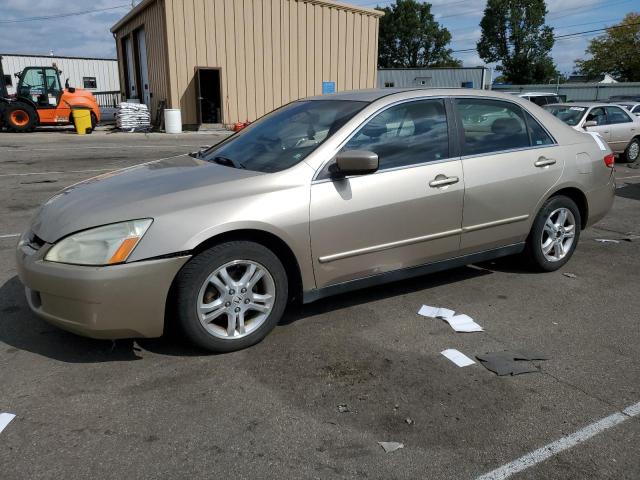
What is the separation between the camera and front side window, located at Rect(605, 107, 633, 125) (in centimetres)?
1298

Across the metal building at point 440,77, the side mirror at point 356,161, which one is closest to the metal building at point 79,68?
the metal building at point 440,77

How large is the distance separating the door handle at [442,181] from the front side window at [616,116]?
423 inches

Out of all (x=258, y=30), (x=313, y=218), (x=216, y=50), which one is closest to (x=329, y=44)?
(x=258, y=30)

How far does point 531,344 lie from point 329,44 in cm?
2317

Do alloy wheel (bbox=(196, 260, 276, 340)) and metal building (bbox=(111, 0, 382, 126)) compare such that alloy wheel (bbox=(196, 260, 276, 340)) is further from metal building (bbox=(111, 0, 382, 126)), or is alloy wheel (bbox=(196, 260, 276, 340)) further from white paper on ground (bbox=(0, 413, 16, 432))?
metal building (bbox=(111, 0, 382, 126))

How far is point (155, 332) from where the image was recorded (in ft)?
10.7

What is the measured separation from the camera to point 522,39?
75.6 m

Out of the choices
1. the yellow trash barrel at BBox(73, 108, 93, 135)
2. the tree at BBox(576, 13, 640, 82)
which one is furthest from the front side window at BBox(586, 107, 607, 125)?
the tree at BBox(576, 13, 640, 82)

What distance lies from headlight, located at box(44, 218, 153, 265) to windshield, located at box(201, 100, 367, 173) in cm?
101

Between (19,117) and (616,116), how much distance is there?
1945cm

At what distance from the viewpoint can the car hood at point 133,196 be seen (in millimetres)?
3209

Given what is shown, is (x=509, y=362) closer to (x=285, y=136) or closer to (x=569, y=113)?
(x=285, y=136)

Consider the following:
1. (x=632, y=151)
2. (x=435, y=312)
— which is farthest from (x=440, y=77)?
(x=435, y=312)

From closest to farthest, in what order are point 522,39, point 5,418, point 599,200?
point 5,418
point 599,200
point 522,39
